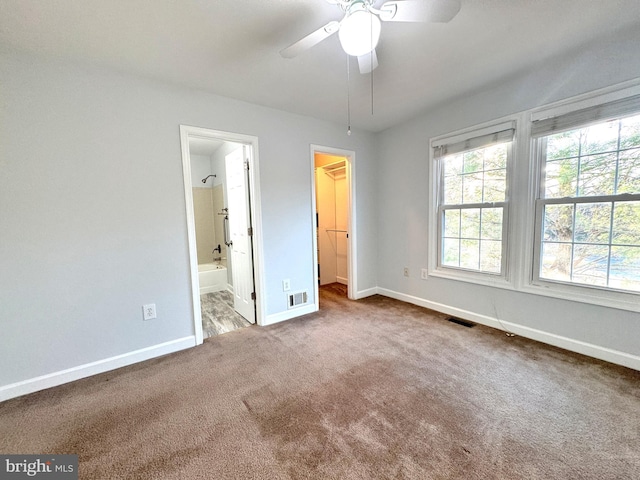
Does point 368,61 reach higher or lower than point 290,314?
higher

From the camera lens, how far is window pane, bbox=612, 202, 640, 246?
1.92 metres

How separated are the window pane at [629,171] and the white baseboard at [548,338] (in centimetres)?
125

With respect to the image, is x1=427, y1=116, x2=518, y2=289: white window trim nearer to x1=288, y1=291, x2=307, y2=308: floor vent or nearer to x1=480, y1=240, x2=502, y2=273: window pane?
x1=480, y1=240, x2=502, y2=273: window pane

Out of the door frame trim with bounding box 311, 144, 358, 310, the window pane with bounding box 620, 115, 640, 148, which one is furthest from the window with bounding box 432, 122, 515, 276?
the door frame trim with bounding box 311, 144, 358, 310

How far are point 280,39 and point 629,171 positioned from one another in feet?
8.96

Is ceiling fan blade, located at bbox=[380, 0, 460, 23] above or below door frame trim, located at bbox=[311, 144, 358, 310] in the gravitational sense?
above

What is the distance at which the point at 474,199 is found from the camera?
2.82 meters

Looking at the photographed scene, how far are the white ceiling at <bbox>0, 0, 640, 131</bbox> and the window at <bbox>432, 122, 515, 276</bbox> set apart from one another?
58 centimetres

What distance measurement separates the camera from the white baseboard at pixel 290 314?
2.96 metres

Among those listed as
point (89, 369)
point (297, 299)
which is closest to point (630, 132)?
point (297, 299)

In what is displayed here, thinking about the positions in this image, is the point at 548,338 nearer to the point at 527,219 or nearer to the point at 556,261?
the point at 556,261

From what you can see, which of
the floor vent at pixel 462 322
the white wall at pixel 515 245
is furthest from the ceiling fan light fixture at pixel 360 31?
the floor vent at pixel 462 322

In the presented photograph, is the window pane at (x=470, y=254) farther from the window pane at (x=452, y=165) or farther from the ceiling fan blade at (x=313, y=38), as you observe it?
the ceiling fan blade at (x=313, y=38)

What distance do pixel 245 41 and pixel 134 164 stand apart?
134 centimetres
